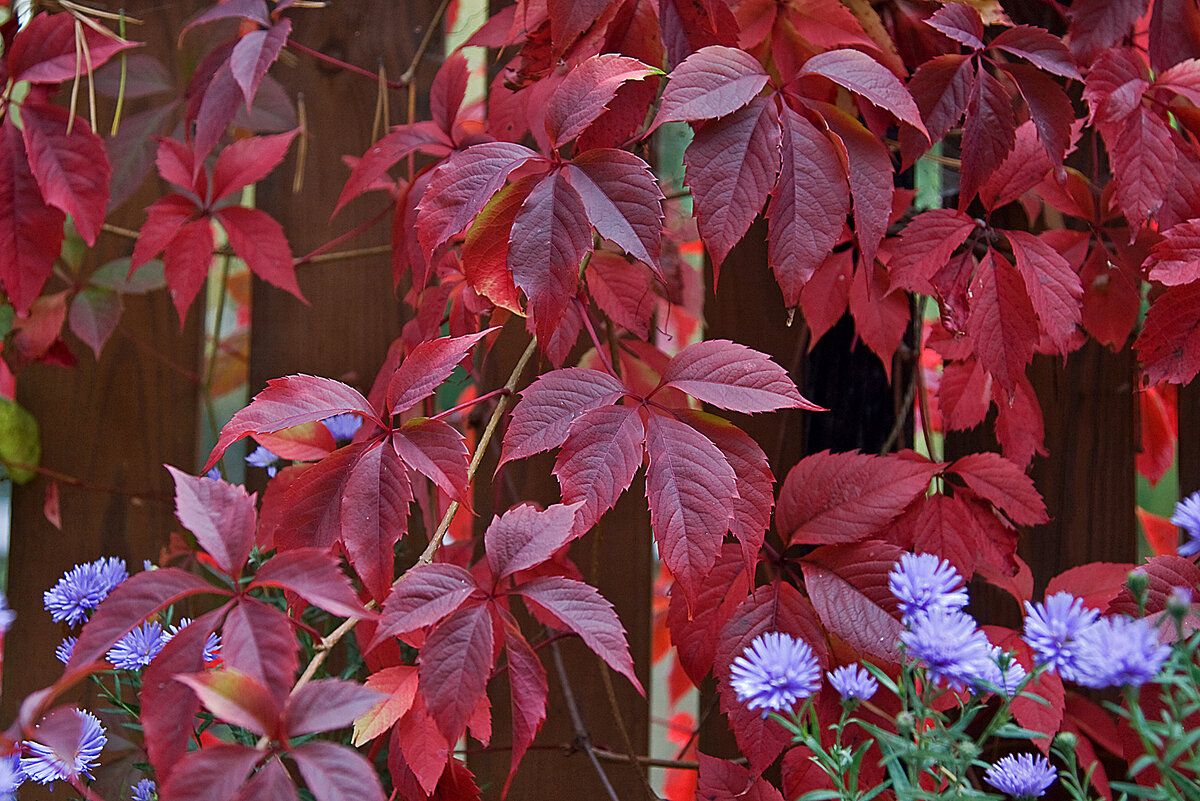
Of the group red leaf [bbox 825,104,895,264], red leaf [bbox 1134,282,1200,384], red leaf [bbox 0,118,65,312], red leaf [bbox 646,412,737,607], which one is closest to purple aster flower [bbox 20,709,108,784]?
red leaf [bbox 646,412,737,607]

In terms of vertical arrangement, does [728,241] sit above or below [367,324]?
above

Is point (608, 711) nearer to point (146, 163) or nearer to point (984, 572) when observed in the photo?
point (984, 572)

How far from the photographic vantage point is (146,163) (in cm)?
110

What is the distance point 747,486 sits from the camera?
600mm

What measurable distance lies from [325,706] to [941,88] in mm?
Result: 642

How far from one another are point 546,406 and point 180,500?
23cm

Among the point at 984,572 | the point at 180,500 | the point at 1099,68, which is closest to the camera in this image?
the point at 180,500

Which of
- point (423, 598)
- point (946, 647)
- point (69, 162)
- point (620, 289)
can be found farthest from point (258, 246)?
point (946, 647)

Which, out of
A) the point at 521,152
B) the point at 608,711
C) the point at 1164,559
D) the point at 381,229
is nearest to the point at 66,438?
the point at 381,229

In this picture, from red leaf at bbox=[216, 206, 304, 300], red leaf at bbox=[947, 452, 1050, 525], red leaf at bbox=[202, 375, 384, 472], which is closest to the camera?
red leaf at bbox=[202, 375, 384, 472]

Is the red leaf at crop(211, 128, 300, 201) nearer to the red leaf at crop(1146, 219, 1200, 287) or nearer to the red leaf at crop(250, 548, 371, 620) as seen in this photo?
the red leaf at crop(250, 548, 371, 620)

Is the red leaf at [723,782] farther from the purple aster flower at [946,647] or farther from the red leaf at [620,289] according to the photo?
the red leaf at [620,289]

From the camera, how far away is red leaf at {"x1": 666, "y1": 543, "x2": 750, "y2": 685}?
0.71 metres

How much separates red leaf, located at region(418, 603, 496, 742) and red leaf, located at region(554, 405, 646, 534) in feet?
0.29
